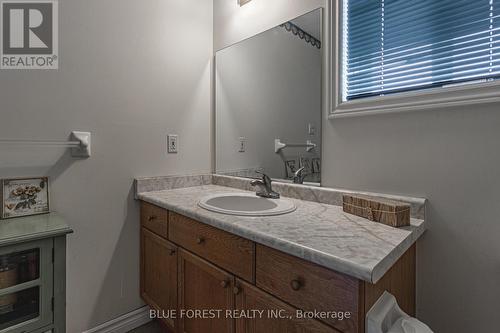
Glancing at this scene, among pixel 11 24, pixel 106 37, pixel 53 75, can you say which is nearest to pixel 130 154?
pixel 53 75

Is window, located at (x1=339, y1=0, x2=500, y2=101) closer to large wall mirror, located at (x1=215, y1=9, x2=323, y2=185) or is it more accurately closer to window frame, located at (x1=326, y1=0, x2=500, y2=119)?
window frame, located at (x1=326, y1=0, x2=500, y2=119)

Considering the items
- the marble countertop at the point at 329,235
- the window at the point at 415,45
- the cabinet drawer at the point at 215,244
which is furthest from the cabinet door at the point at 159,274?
the window at the point at 415,45

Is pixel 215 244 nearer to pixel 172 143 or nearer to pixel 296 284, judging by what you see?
pixel 296 284

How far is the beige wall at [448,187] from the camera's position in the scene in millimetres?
907

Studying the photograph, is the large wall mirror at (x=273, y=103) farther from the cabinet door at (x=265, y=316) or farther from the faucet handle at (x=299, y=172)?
the cabinet door at (x=265, y=316)

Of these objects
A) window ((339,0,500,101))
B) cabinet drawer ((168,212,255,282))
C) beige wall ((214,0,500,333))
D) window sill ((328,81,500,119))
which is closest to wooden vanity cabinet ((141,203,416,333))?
cabinet drawer ((168,212,255,282))

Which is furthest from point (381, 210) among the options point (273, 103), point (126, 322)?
point (126, 322)

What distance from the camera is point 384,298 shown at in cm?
77

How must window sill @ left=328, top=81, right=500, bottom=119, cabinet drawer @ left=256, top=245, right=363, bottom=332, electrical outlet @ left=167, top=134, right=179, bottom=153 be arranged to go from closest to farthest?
cabinet drawer @ left=256, top=245, right=363, bottom=332
window sill @ left=328, top=81, right=500, bottom=119
electrical outlet @ left=167, top=134, right=179, bottom=153

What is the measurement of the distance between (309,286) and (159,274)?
1.01 m

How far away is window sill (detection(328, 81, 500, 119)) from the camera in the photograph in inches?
35.4

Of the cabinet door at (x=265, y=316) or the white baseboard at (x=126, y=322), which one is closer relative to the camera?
the cabinet door at (x=265, y=316)

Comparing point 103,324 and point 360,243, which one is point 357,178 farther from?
point 103,324

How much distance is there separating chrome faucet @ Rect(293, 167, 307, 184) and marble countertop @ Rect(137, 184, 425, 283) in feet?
0.68
